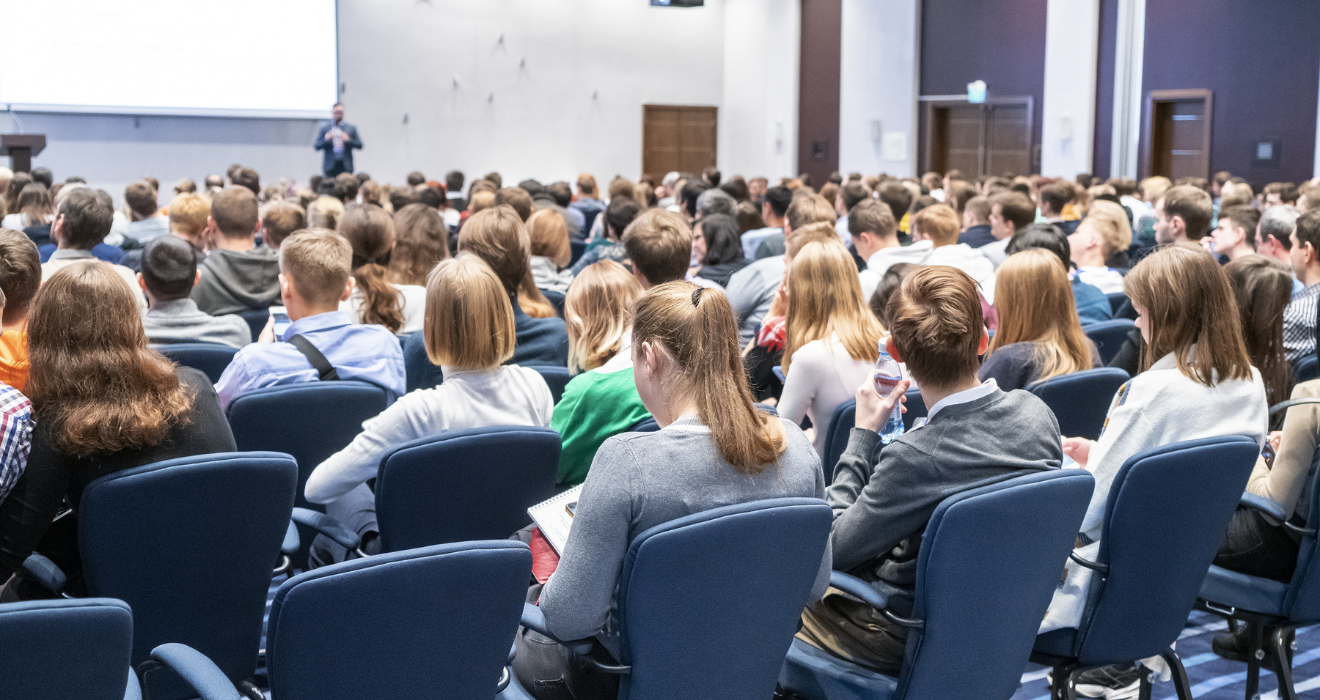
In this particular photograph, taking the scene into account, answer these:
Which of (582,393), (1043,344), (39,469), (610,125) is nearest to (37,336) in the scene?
(39,469)

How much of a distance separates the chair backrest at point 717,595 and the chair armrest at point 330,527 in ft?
3.31

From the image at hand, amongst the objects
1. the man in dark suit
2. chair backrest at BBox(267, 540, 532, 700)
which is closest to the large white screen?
the man in dark suit

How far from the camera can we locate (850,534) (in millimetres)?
2238

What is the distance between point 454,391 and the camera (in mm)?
2910

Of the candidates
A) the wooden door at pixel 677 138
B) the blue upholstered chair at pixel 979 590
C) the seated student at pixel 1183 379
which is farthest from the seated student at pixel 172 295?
the wooden door at pixel 677 138

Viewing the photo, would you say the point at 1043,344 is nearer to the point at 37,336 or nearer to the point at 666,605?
the point at 666,605

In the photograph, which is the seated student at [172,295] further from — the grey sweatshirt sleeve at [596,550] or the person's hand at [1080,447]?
the person's hand at [1080,447]

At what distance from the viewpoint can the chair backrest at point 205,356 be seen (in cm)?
367

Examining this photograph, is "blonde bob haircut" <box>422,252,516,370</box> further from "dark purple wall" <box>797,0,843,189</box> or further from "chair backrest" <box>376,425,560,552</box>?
"dark purple wall" <box>797,0,843,189</box>

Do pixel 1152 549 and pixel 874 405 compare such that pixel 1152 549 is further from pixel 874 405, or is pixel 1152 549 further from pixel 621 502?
pixel 621 502

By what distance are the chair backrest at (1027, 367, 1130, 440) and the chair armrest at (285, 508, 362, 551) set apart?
1.93 m

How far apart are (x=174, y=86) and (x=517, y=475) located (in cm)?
1357

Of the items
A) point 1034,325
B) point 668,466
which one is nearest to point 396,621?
point 668,466

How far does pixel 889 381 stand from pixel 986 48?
46.5 feet
